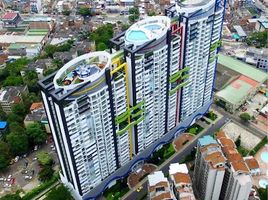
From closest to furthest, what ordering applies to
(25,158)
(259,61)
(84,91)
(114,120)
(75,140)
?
(84,91) < (75,140) < (114,120) < (25,158) < (259,61)

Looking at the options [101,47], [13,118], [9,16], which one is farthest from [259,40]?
[9,16]

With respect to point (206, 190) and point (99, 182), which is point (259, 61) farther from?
point (99, 182)

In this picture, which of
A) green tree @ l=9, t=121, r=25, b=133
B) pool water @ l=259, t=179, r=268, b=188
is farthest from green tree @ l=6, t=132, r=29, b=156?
pool water @ l=259, t=179, r=268, b=188

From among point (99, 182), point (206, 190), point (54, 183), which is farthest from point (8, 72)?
point (206, 190)

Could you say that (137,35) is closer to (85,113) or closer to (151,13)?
(85,113)

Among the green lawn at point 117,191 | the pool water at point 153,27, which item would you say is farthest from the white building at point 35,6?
the green lawn at point 117,191

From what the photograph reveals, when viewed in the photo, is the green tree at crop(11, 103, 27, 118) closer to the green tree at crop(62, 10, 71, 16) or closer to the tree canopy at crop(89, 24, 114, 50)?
the tree canopy at crop(89, 24, 114, 50)
